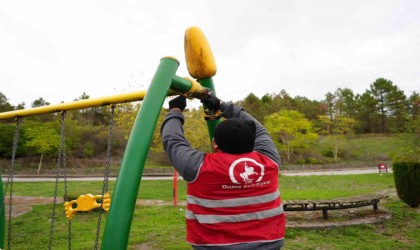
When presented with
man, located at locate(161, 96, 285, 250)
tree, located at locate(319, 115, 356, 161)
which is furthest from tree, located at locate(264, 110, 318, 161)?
man, located at locate(161, 96, 285, 250)

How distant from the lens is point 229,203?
1.44 m

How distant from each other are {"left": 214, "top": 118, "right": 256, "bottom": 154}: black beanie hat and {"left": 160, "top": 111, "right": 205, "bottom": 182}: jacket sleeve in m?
0.11

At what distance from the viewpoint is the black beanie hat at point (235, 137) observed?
1.46m

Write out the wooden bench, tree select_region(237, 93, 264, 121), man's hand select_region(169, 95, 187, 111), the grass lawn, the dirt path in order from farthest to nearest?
tree select_region(237, 93, 264, 121) → the wooden bench → the dirt path → the grass lawn → man's hand select_region(169, 95, 187, 111)

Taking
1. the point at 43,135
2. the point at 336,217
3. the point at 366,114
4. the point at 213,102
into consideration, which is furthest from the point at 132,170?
the point at 366,114

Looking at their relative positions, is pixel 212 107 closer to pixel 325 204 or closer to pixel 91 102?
pixel 91 102

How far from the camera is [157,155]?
89.6ft

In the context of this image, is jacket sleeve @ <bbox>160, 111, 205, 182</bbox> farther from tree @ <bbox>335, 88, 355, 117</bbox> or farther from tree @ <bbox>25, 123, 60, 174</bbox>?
tree @ <bbox>335, 88, 355, 117</bbox>

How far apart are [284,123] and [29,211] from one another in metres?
21.0

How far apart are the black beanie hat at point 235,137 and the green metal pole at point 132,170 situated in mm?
366

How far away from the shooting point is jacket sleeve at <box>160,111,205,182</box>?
144 centimetres

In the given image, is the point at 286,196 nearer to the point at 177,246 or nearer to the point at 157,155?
the point at 177,246

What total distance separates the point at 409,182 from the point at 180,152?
909cm

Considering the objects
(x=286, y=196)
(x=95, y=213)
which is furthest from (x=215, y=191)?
(x=286, y=196)
